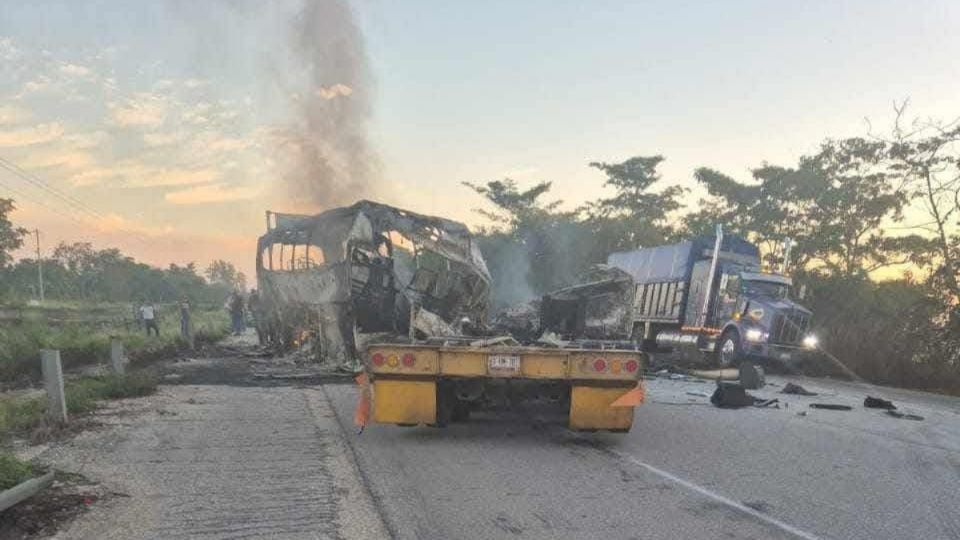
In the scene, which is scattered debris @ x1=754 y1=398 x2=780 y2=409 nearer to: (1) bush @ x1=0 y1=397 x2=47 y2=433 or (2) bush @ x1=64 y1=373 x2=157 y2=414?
(2) bush @ x1=64 y1=373 x2=157 y2=414

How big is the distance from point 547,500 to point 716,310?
52.4 ft

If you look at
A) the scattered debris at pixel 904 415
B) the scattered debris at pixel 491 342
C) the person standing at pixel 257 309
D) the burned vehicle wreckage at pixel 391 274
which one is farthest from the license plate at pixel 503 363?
the person standing at pixel 257 309

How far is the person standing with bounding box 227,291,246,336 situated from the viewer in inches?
1264

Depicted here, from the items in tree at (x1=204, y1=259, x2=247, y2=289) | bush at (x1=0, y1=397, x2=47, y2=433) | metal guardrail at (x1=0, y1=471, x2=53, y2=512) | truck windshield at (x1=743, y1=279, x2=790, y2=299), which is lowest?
tree at (x1=204, y1=259, x2=247, y2=289)

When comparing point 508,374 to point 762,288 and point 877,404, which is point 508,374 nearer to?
point 877,404

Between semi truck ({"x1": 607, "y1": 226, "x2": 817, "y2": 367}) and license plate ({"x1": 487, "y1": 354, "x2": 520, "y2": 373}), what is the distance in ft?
34.1

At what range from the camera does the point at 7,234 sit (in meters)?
40.2

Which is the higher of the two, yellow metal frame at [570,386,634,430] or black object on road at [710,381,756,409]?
yellow metal frame at [570,386,634,430]

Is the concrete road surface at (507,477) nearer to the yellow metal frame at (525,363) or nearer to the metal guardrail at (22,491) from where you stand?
the metal guardrail at (22,491)

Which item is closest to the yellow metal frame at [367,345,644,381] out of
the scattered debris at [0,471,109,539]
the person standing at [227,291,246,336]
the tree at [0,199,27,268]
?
the scattered debris at [0,471,109,539]

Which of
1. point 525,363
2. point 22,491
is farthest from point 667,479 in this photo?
point 22,491

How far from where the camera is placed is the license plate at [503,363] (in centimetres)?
715

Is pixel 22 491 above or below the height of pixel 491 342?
below

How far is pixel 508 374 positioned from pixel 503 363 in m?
0.12
